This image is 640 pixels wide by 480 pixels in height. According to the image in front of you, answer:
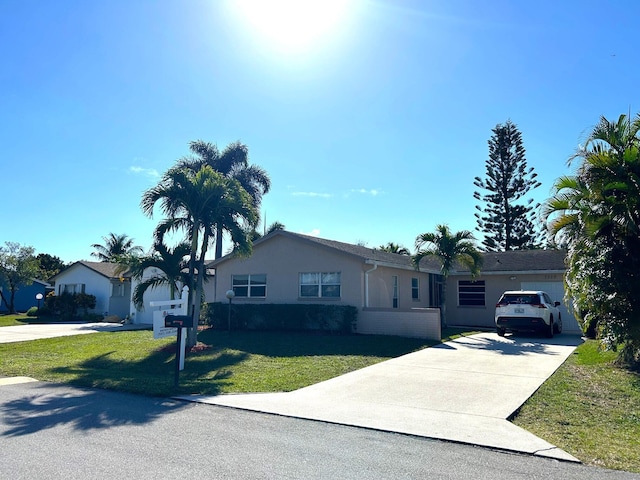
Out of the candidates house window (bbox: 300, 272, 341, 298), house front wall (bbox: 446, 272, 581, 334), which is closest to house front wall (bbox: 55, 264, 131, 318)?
house window (bbox: 300, 272, 341, 298)

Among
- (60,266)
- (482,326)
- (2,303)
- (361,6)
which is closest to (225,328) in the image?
(482,326)

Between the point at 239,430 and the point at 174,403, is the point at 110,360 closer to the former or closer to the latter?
the point at 174,403

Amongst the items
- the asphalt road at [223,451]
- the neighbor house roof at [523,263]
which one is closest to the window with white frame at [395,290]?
the neighbor house roof at [523,263]

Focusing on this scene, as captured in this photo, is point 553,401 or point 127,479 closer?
point 127,479

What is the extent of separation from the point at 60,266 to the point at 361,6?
192 ft

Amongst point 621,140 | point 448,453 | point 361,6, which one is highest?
point 361,6

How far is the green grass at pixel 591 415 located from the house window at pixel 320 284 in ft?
30.8

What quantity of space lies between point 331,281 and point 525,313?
23.1 ft

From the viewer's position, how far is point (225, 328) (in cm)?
1938

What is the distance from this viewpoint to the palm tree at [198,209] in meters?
14.2

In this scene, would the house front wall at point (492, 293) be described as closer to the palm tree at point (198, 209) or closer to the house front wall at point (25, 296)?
the palm tree at point (198, 209)

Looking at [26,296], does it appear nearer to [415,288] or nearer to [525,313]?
[415,288]

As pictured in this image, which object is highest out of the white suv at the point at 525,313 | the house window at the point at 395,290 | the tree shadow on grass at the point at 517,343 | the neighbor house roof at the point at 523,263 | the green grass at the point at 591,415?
the neighbor house roof at the point at 523,263

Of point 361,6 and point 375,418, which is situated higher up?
point 361,6
